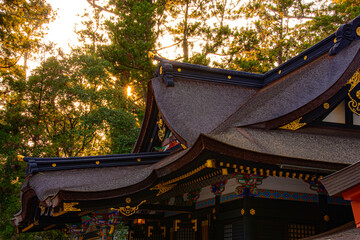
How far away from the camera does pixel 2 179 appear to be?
2116 cm

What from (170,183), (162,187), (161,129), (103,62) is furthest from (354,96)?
(103,62)

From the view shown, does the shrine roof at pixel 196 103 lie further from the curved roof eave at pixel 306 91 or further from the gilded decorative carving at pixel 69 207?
the gilded decorative carving at pixel 69 207

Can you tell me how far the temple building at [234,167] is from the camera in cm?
757

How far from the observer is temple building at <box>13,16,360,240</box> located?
298 inches

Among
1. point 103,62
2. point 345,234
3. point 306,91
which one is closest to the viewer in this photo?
point 345,234

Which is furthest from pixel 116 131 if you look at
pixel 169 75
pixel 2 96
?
pixel 169 75

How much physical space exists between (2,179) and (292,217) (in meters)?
16.7

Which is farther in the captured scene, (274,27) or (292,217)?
(274,27)

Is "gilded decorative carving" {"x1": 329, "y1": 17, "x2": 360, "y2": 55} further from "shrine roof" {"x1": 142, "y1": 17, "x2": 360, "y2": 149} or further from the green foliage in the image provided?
the green foliage

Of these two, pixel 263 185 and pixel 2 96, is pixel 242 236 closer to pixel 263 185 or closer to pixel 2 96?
pixel 263 185

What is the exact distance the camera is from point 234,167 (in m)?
7.09

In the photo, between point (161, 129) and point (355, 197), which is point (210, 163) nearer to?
point (355, 197)

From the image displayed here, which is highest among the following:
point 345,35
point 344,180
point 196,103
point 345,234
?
point 345,35

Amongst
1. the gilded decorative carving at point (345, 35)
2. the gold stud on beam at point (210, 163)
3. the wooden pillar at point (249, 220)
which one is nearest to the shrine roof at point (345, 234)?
the wooden pillar at point (249, 220)
